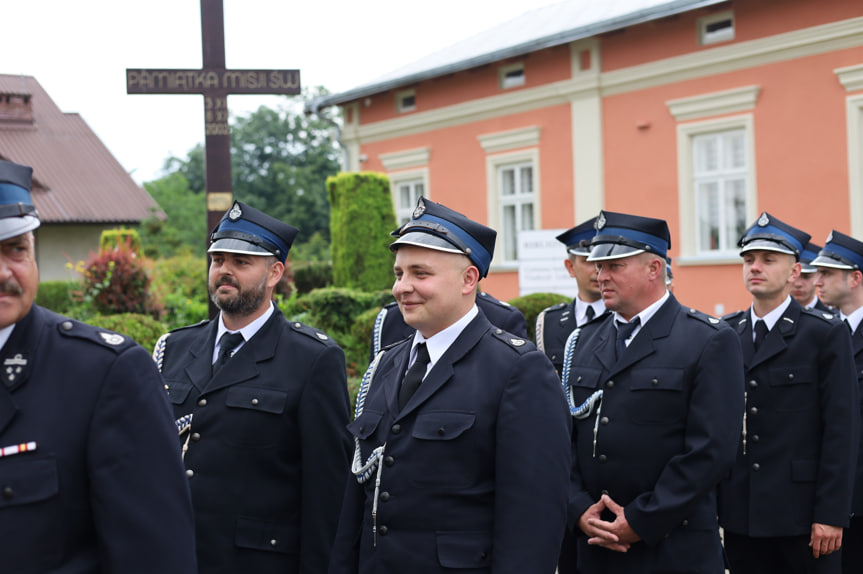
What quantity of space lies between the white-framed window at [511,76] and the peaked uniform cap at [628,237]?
50.6 ft

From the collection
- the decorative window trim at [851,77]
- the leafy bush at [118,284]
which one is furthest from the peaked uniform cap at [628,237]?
the decorative window trim at [851,77]

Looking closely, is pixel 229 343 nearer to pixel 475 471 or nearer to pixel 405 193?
pixel 475 471

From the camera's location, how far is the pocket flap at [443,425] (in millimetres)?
2910

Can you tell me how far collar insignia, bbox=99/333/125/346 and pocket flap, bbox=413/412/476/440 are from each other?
1.07 meters

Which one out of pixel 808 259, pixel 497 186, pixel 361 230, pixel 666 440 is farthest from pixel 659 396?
pixel 497 186

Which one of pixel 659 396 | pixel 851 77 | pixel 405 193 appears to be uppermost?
pixel 851 77

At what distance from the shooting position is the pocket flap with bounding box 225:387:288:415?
3.54 metres

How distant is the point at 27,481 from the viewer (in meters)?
2.02

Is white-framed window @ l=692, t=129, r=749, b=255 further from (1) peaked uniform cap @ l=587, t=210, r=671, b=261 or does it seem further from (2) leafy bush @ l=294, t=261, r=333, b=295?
(1) peaked uniform cap @ l=587, t=210, r=671, b=261

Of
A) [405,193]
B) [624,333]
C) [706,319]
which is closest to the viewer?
[706,319]

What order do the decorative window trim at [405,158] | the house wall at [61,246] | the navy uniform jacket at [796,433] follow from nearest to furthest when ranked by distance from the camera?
→ 1. the navy uniform jacket at [796,433]
2. the decorative window trim at [405,158]
3. the house wall at [61,246]

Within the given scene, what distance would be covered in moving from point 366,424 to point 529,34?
684 inches

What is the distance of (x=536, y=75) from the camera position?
61.1 feet

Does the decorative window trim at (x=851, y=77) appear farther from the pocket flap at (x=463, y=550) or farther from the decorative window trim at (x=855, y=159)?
the pocket flap at (x=463, y=550)
